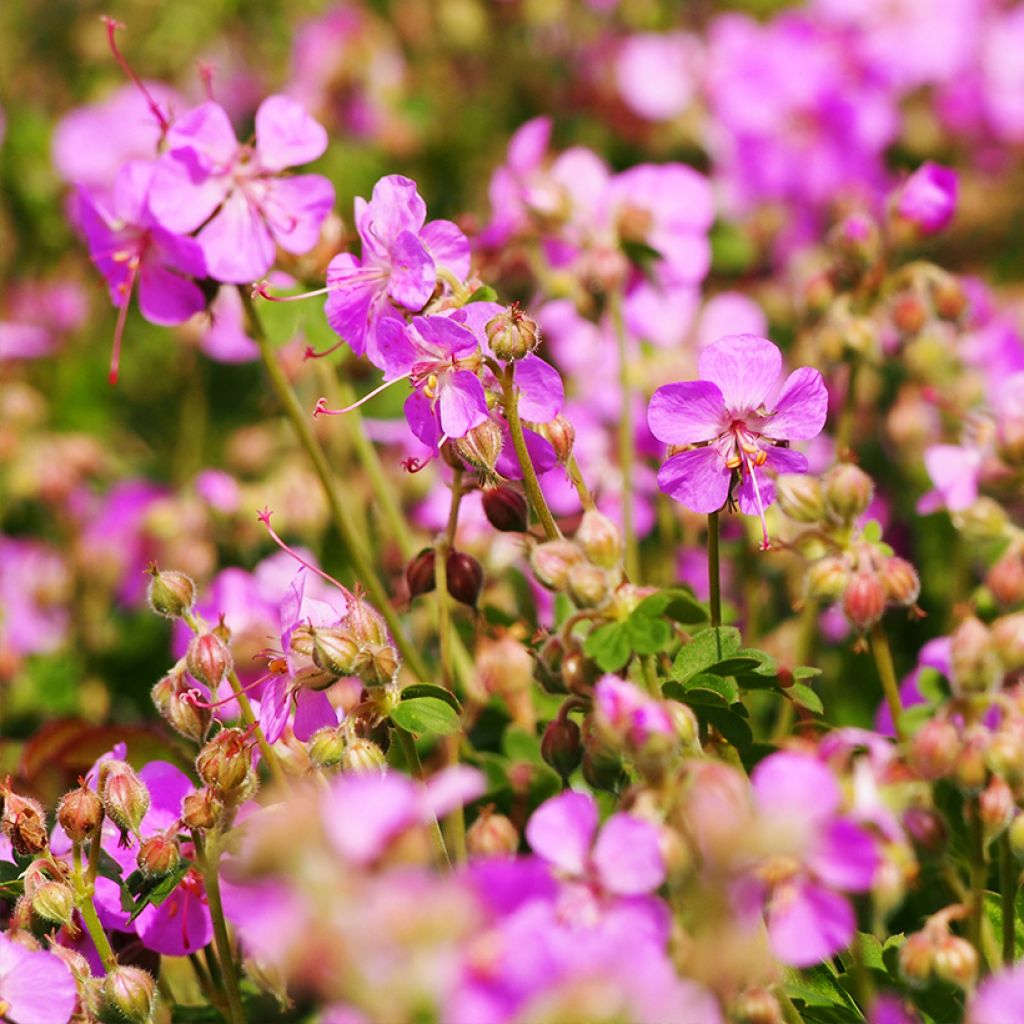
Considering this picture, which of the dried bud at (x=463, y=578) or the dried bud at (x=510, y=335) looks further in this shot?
the dried bud at (x=463, y=578)

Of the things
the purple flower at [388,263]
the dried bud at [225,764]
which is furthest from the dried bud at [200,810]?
the purple flower at [388,263]

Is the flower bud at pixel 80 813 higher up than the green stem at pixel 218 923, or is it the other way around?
the flower bud at pixel 80 813

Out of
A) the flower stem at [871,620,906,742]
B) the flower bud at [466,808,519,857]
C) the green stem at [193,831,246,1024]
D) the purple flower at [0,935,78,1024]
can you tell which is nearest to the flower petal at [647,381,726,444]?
the flower stem at [871,620,906,742]

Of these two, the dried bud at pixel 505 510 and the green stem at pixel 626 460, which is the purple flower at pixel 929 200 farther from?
the dried bud at pixel 505 510

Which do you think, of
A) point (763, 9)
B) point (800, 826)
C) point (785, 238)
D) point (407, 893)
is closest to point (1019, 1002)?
point (800, 826)

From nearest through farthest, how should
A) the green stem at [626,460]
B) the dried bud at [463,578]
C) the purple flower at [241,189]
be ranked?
the dried bud at [463,578]
the purple flower at [241,189]
the green stem at [626,460]

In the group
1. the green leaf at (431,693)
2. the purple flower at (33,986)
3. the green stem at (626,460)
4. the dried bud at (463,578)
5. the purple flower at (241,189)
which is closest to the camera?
the purple flower at (33,986)

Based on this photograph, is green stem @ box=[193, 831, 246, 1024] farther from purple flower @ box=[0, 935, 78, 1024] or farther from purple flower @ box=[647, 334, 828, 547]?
purple flower @ box=[647, 334, 828, 547]

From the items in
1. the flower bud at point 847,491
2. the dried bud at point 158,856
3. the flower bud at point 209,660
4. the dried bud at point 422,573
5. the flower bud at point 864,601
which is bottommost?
the dried bud at point 158,856

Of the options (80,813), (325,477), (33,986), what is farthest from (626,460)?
(33,986)
